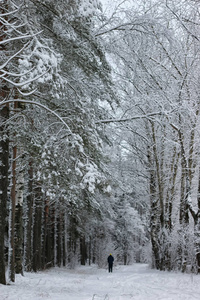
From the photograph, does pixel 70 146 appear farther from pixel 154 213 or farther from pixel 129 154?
pixel 154 213

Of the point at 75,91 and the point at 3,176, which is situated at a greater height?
the point at 75,91

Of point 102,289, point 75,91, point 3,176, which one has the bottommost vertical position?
point 102,289

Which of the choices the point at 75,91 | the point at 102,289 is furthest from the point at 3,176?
the point at 102,289

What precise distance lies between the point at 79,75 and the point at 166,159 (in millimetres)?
11629

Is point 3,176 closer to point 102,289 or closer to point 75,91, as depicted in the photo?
point 75,91

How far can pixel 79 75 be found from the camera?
959 centimetres

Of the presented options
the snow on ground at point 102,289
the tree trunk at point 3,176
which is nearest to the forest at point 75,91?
the tree trunk at point 3,176

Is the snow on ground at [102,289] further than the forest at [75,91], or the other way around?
the snow on ground at [102,289]

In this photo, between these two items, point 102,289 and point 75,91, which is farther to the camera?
point 102,289

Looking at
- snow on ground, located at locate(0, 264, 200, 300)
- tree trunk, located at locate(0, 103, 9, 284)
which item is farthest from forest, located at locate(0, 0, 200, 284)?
snow on ground, located at locate(0, 264, 200, 300)

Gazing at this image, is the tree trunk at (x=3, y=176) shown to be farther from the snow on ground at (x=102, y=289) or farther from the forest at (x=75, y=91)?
the snow on ground at (x=102, y=289)

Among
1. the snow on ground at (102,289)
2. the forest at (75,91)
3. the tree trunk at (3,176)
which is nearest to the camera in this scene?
the forest at (75,91)

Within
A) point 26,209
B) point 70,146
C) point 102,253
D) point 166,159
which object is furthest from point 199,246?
point 102,253

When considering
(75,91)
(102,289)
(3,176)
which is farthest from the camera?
(102,289)
